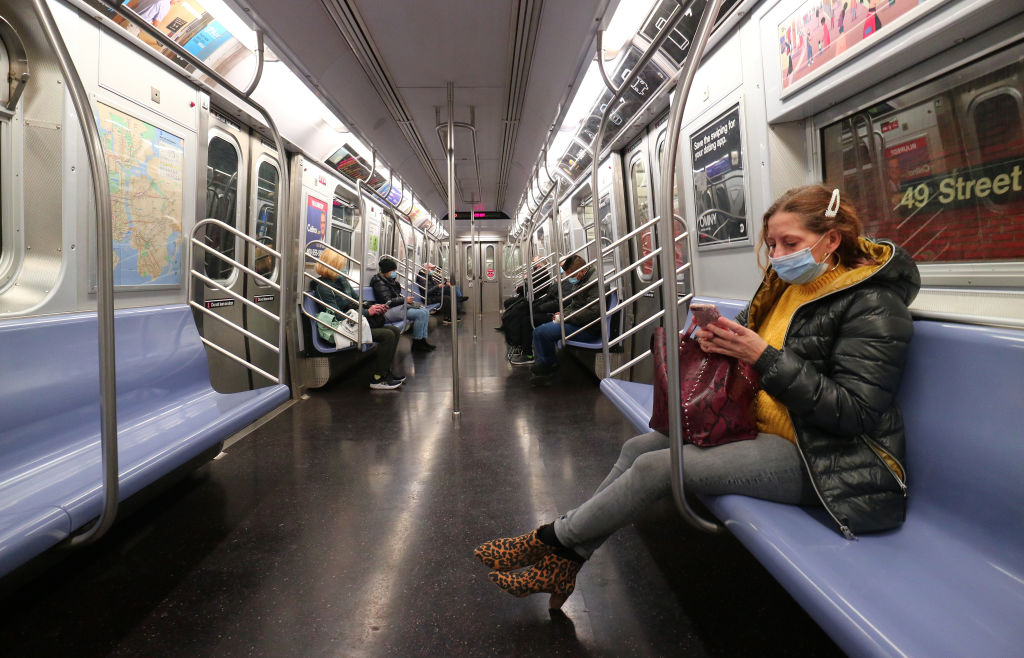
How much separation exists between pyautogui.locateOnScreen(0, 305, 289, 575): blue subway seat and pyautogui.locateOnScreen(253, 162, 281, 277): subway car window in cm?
191

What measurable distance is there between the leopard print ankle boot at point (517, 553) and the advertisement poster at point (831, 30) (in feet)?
6.85

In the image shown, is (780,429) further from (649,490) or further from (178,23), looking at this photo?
(178,23)

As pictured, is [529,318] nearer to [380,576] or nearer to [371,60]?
[371,60]

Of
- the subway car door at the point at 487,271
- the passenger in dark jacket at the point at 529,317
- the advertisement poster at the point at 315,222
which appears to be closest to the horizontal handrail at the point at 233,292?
the advertisement poster at the point at 315,222

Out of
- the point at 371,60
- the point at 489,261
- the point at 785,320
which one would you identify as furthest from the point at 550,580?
the point at 489,261

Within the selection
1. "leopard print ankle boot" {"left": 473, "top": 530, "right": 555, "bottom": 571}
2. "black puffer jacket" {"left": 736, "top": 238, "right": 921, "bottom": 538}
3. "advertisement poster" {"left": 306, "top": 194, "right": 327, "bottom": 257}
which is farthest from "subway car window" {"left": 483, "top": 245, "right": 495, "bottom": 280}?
"black puffer jacket" {"left": 736, "top": 238, "right": 921, "bottom": 538}

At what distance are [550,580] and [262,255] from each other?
3.95 metres

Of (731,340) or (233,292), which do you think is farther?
(233,292)

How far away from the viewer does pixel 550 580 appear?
4.62 feet

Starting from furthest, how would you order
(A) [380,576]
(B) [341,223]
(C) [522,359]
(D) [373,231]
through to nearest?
1. (D) [373,231]
2. (B) [341,223]
3. (C) [522,359]
4. (A) [380,576]

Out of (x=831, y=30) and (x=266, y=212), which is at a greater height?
(x=266, y=212)

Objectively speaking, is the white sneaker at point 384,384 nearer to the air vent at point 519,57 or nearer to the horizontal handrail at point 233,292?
the horizontal handrail at point 233,292

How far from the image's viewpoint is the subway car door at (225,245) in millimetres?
3410

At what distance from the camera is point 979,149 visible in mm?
1459
